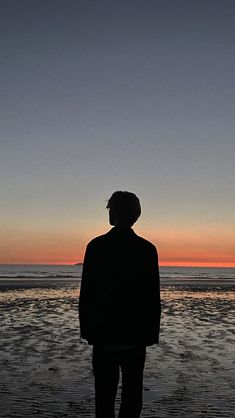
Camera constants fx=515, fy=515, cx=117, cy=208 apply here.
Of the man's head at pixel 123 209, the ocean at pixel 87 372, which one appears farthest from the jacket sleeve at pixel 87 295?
the ocean at pixel 87 372

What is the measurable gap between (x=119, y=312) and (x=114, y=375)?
0.57 metres

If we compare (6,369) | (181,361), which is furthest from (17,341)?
(181,361)

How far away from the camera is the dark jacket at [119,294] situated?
15.5ft

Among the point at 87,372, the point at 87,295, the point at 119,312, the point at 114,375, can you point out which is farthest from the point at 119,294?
the point at 87,372

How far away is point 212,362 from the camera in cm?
1163

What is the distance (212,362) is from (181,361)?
70 cm

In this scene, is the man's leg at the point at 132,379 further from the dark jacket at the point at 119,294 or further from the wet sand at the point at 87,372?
the wet sand at the point at 87,372

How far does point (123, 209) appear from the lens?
500 cm

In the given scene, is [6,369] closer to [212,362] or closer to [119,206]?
[212,362]

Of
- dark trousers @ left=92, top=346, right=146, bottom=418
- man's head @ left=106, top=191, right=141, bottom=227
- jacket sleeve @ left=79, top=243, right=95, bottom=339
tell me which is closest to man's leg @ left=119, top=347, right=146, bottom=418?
dark trousers @ left=92, top=346, right=146, bottom=418

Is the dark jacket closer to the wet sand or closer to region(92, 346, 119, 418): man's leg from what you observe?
region(92, 346, 119, 418): man's leg

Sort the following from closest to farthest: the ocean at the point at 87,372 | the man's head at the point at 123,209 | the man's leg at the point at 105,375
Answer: the man's leg at the point at 105,375
the man's head at the point at 123,209
the ocean at the point at 87,372

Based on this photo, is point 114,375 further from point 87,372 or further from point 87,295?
point 87,372

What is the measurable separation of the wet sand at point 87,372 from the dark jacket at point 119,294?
10.1 feet
